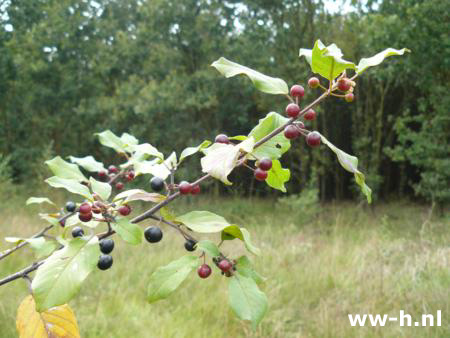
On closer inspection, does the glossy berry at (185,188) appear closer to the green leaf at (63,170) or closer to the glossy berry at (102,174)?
the green leaf at (63,170)

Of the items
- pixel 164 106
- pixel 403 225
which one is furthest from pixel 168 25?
pixel 403 225

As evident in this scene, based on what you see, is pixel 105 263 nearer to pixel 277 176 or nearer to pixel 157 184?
pixel 157 184

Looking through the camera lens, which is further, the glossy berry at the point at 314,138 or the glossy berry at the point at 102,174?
the glossy berry at the point at 102,174

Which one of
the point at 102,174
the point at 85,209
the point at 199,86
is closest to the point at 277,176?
the point at 85,209

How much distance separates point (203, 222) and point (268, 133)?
178 millimetres

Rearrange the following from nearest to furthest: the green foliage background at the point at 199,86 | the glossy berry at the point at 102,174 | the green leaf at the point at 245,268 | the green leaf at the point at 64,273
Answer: the green leaf at the point at 64,273 → the green leaf at the point at 245,268 → the glossy berry at the point at 102,174 → the green foliage background at the point at 199,86

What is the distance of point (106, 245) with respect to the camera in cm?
69

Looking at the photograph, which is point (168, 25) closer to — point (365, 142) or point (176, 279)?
point (365, 142)

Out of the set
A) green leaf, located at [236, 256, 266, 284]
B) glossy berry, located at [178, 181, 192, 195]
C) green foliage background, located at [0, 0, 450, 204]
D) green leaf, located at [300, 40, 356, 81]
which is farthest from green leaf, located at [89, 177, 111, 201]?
green foliage background, located at [0, 0, 450, 204]

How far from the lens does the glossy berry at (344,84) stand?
709mm

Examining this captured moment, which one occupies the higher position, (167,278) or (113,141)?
(113,141)

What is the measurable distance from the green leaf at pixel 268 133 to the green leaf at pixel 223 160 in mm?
94

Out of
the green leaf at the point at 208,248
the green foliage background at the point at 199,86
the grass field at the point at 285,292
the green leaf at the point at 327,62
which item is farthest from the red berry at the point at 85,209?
the green foliage background at the point at 199,86

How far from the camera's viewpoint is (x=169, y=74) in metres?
8.88
